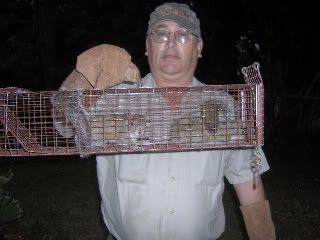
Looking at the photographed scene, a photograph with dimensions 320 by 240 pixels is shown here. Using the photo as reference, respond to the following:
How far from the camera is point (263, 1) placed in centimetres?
1160

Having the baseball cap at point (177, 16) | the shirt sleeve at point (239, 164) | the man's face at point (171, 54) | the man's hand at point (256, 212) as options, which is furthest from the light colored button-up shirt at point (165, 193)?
the baseball cap at point (177, 16)

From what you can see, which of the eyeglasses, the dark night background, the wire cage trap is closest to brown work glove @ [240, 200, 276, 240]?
the wire cage trap

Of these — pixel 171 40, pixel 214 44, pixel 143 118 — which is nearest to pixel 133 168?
pixel 143 118

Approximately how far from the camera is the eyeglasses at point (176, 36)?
2.53 metres

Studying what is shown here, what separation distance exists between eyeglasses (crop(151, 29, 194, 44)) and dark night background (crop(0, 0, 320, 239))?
8.03 m

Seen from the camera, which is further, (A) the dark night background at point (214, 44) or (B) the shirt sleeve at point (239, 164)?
(A) the dark night background at point (214, 44)

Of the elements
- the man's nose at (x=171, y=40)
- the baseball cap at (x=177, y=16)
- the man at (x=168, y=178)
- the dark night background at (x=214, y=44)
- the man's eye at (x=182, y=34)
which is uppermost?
the dark night background at (x=214, y=44)

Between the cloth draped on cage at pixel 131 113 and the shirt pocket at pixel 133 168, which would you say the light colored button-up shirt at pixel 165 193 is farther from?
the cloth draped on cage at pixel 131 113

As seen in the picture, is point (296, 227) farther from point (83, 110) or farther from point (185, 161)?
point (83, 110)

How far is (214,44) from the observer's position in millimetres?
12727

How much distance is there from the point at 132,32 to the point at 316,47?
5188mm

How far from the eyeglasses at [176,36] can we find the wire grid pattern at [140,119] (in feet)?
1.65

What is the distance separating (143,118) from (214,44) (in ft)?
36.1

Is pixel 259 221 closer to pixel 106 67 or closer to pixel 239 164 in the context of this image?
pixel 239 164
